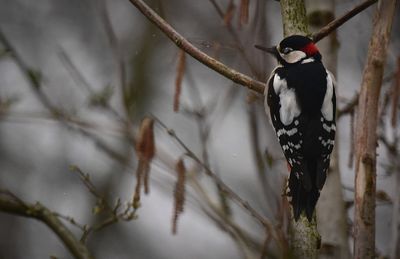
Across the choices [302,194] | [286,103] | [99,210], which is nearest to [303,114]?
[286,103]

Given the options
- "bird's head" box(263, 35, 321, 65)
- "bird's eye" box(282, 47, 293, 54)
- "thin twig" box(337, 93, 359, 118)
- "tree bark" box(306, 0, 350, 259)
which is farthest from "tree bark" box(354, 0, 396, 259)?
"thin twig" box(337, 93, 359, 118)

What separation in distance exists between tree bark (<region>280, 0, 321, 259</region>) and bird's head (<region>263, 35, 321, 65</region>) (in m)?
0.05

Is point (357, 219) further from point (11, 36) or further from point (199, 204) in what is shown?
point (11, 36)

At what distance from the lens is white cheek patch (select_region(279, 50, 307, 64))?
3.29m

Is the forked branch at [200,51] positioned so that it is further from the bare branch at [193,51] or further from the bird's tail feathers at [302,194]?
the bird's tail feathers at [302,194]

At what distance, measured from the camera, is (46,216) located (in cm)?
318

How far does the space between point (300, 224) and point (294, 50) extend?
0.88 metres

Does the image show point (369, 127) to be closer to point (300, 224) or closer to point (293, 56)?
point (300, 224)

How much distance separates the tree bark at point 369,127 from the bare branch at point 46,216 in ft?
3.52

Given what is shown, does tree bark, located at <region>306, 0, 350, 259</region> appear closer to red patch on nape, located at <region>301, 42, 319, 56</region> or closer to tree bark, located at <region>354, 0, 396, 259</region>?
red patch on nape, located at <region>301, 42, 319, 56</region>

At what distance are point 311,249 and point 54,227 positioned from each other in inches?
43.6

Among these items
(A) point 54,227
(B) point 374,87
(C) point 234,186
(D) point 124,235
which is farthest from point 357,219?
(D) point 124,235

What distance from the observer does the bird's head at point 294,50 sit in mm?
3039

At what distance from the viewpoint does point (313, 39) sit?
2955mm
